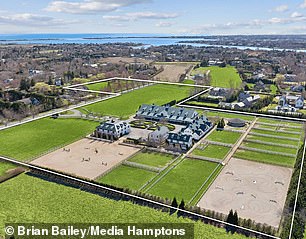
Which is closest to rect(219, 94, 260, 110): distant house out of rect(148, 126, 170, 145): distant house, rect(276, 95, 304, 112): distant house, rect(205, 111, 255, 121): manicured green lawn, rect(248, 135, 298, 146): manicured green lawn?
rect(205, 111, 255, 121): manicured green lawn

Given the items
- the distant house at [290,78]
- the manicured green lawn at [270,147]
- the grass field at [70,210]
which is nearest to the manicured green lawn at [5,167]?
the grass field at [70,210]

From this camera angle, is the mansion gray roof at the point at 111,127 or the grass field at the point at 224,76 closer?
the mansion gray roof at the point at 111,127

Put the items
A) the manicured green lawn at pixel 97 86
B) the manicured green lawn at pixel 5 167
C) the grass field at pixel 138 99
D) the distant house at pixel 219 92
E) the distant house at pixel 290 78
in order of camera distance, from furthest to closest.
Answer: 1. the distant house at pixel 290 78
2. the manicured green lawn at pixel 97 86
3. the distant house at pixel 219 92
4. the grass field at pixel 138 99
5. the manicured green lawn at pixel 5 167

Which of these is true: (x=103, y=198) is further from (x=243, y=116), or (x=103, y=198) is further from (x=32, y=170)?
(x=243, y=116)

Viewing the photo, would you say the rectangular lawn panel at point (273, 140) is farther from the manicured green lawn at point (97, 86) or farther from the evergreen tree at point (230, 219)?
the manicured green lawn at point (97, 86)

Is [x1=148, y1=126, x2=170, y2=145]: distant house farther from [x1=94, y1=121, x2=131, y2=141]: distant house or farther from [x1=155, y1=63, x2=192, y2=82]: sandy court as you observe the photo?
[x1=155, y1=63, x2=192, y2=82]: sandy court

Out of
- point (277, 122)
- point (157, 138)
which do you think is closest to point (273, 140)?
point (277, 122)

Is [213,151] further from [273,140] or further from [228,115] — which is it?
[228,115]
